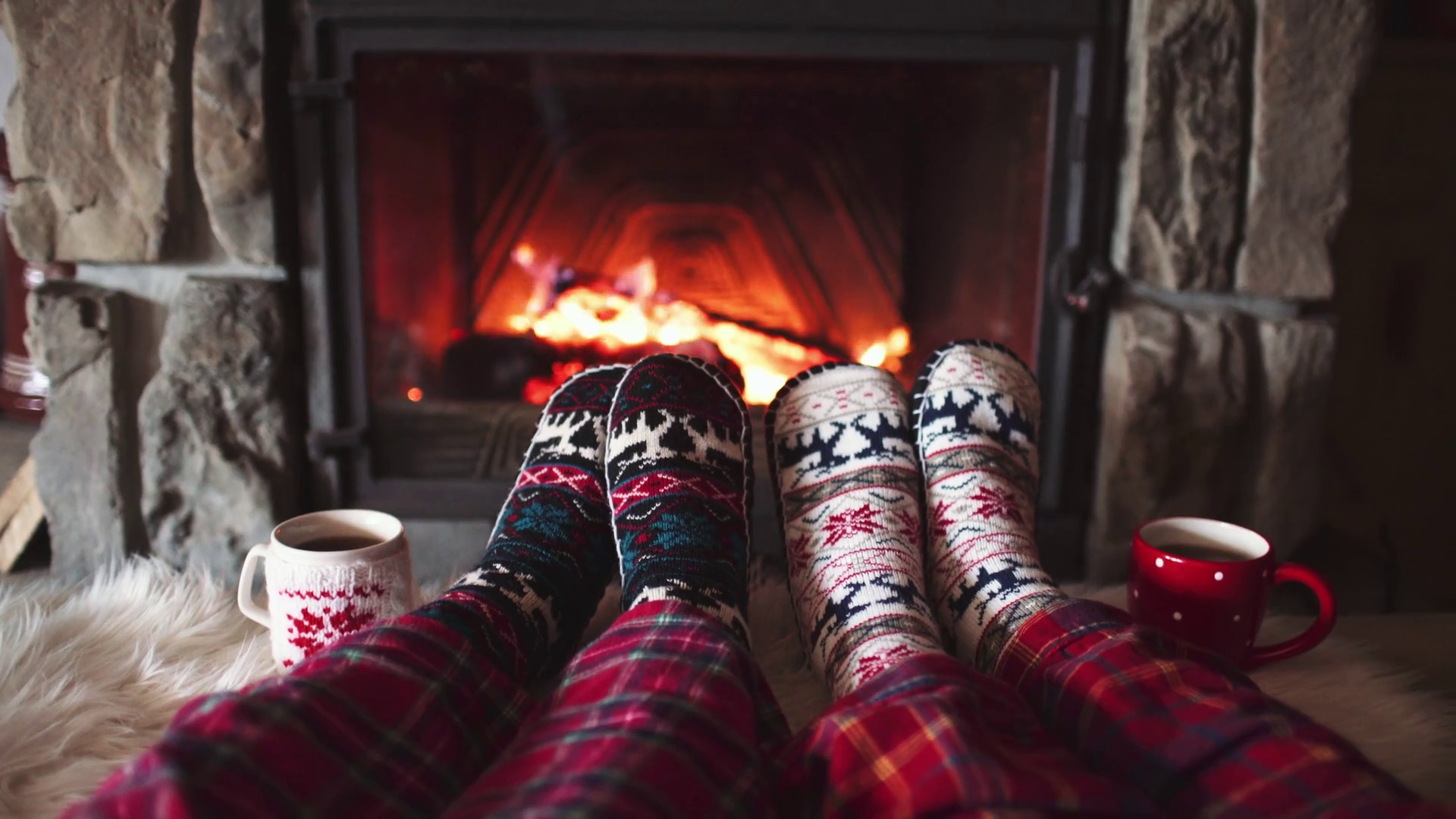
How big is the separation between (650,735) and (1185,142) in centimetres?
84

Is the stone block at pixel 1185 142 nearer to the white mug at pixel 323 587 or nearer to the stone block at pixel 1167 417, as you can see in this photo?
the stone block at pixel 1167 417

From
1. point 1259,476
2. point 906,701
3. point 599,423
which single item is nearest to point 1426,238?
point 1259,476

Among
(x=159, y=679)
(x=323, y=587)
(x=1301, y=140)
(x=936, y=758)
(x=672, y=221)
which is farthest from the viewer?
(x=672, y=221)

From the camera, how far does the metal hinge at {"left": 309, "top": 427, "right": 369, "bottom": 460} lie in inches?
44.1

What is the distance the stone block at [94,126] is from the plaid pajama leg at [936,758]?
0.89 meters

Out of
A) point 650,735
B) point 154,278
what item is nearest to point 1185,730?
point 650,735

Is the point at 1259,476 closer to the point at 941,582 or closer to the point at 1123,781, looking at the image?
the point at 941,582

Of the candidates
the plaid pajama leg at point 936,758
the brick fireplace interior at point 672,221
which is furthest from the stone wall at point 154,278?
the plaid pajama leg at point 936,758

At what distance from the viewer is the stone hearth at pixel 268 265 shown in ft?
3.35

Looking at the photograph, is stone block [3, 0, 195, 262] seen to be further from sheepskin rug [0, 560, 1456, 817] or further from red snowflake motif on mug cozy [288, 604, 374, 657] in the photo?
red snowflake motif on mug cozy [288, 604, 374, 657]

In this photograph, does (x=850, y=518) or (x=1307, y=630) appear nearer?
(x=1307, y=630)

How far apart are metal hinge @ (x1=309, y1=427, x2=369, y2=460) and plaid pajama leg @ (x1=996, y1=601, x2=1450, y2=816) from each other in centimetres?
75

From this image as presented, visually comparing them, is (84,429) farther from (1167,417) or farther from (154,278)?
(1167,417)

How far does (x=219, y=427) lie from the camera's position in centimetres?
109
